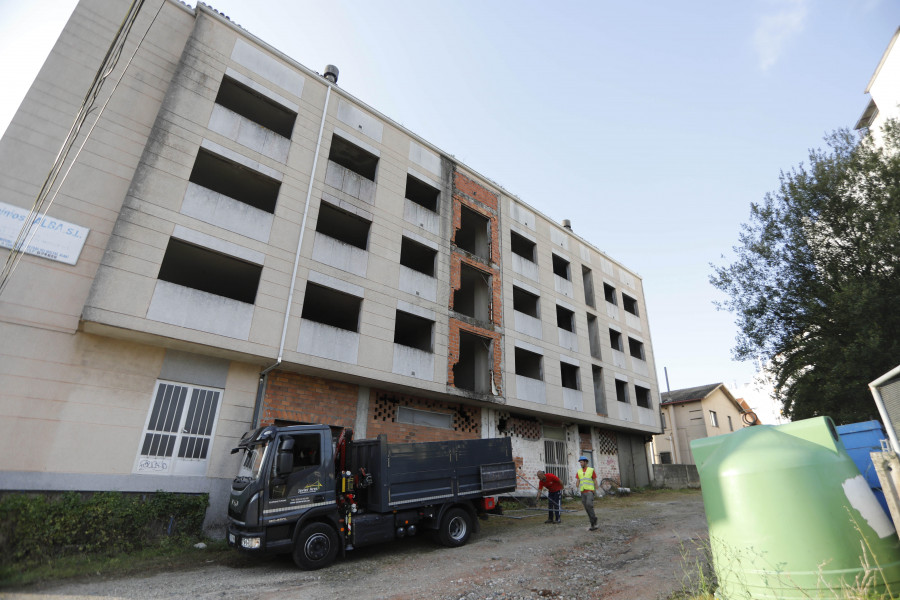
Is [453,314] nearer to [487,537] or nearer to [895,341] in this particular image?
[487,537]

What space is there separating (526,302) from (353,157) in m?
10.7

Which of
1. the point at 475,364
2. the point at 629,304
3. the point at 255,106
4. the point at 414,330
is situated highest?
the point at 255,106

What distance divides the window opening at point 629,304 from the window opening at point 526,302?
902 centimetres

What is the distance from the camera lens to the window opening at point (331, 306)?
14312 mm

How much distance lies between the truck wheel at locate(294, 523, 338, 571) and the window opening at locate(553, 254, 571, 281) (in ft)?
59.5

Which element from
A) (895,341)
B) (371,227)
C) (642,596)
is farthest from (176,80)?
(895,341)

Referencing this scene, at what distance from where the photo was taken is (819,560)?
12.6 ft

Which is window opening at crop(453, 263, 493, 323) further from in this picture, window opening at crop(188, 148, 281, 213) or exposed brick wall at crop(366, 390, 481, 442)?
window opening at crop(188, 148, 281, 213)

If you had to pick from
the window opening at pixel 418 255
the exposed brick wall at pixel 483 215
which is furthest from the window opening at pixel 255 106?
the exposed brick wall at pixel 483 215

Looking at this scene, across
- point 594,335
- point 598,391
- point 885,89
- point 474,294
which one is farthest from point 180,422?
point 885,89

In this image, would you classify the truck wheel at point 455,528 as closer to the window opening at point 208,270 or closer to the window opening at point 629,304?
the window opening at point 208,270

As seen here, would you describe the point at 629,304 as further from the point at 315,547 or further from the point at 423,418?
the point at 315,547

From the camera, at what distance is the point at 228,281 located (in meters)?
14.8

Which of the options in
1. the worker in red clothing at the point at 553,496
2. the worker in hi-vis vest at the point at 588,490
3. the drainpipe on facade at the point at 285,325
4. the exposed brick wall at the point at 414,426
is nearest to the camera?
the worker in hi-vis vest at the point at 588,490
